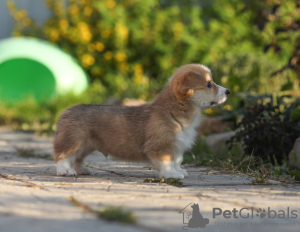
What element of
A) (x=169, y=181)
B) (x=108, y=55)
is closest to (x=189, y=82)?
(x=169, y=181)

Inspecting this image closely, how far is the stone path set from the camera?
244cm

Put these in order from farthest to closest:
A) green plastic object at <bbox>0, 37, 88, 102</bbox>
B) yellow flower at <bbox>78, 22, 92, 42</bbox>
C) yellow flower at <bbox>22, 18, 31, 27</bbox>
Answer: yellow flower at <bbox>22, 18, 31, 27</bbox> → yellow flower at <bbox>78, 22, 92, 42</bbox> → green plastic object at <bbox>0, 37, 88, 102</bbox>

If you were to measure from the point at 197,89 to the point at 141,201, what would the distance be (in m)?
1.34

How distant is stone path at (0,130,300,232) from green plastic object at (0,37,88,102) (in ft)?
16.5

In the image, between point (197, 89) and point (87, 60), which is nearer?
point (197, 89)

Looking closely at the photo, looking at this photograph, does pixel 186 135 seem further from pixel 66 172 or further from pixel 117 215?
pixel 117 215

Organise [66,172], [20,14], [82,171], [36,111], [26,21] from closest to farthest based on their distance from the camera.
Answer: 1. [66,172]
2. [82,171]
3. [36,111]
4. [20,14]
5. [26,21]

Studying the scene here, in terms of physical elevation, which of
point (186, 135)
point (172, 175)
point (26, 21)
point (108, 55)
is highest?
point (26, 21)

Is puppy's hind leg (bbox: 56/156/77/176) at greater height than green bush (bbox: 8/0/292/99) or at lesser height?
lesser

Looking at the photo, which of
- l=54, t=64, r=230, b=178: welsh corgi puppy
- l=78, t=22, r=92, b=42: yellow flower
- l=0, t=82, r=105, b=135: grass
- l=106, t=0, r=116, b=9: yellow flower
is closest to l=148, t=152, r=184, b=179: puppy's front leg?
l=54, t=64, r=230, b=178: welsh corgi puppy

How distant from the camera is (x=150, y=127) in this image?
3.96m

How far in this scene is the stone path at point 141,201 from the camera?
2436mm

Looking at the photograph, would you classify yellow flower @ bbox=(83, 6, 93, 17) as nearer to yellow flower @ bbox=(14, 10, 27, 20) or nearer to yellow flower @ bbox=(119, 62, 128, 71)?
yellow flower @ bbox=(119, 62, 128, 71)

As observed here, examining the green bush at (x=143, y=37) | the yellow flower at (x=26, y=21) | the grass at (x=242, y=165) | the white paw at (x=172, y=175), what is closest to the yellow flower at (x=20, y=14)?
the yellow flower at (x=26, y=21)
